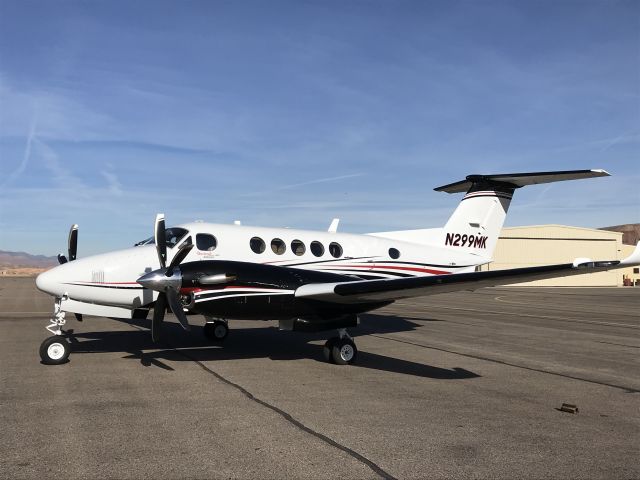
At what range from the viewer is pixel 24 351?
11.7m

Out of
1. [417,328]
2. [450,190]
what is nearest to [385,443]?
[417,328]

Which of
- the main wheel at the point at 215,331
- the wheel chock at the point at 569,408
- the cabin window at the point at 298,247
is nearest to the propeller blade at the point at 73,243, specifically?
the main wheel at the point at 215,331

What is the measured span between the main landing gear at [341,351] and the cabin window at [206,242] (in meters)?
3.44

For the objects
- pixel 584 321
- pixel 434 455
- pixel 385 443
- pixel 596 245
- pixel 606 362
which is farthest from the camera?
pixel 596 245

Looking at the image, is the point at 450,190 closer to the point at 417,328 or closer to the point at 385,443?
the point at 417,328

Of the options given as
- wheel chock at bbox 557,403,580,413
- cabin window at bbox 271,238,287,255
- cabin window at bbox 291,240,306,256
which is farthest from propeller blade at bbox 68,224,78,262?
wheel chock at bbox 557,403,580,413

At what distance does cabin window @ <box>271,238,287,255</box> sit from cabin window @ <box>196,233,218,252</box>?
152 centimetres

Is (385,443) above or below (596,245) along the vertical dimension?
below

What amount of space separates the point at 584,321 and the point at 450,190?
7776 mm

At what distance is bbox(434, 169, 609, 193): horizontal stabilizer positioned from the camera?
13984 mm

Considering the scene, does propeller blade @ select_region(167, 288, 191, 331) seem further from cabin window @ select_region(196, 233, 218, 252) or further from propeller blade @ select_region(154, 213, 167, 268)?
cabin window @ select_region(196, 233, 218, 252)

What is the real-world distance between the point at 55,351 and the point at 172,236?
325cm

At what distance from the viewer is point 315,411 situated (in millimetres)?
6914

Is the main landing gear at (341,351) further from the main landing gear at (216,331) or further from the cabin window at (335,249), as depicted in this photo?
the main landing gear at (216,331)
